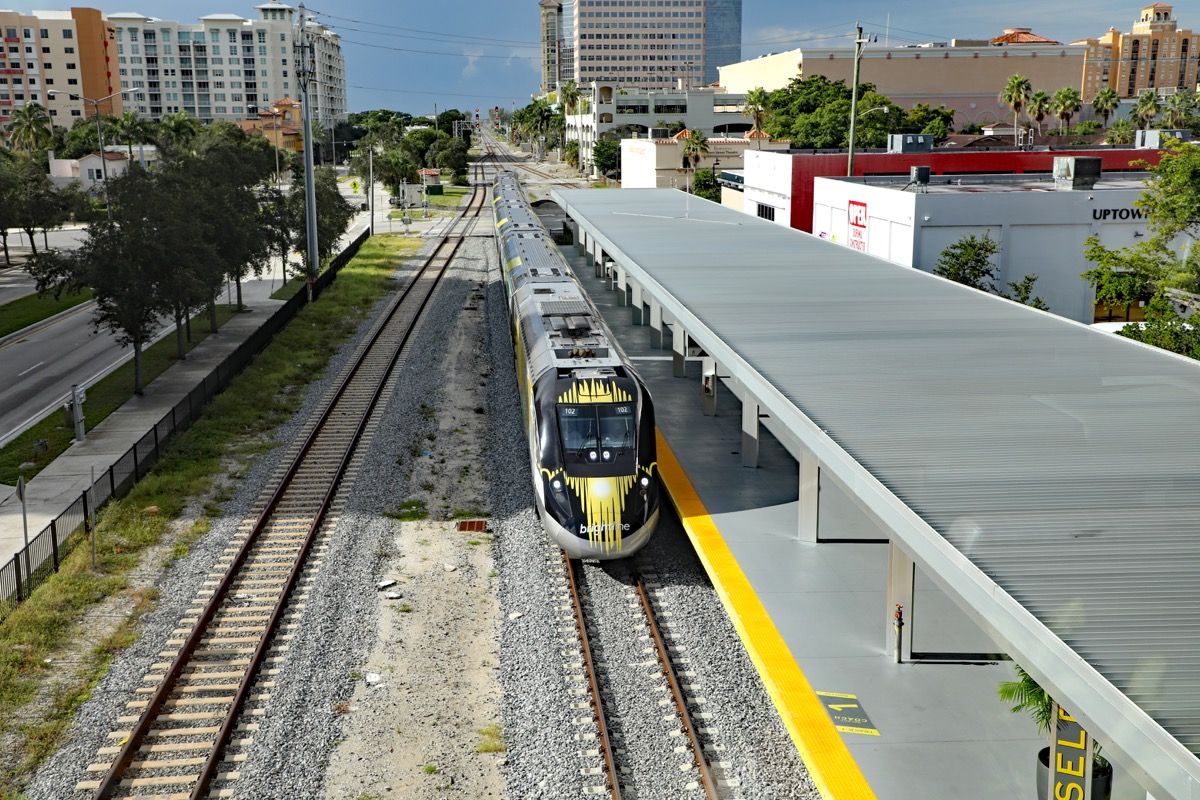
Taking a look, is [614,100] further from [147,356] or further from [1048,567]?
[1048,567]

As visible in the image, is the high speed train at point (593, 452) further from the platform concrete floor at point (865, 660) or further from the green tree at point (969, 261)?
the green tree at point (969, 261)

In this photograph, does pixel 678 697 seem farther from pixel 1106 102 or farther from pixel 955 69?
pixel 955 69

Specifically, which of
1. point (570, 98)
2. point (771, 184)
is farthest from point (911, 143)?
point (570, 98)

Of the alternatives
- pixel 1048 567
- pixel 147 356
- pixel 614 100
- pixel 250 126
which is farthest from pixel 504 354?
pixel 250 126

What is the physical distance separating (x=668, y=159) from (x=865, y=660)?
80.4 metres

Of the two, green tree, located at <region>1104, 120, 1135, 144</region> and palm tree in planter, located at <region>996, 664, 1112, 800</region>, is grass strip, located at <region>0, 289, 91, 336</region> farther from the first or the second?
green tree, located at <region>1104, 120, 1135, 144</region>

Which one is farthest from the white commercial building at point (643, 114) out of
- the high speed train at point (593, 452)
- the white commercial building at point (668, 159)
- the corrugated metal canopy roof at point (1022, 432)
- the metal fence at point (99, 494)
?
the high speed train at point (593, 452)

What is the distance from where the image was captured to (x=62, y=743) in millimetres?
13602

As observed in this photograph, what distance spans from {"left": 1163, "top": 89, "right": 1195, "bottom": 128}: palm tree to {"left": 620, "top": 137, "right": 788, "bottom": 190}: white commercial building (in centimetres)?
3356

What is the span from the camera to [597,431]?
719 inches

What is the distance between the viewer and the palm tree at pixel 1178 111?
3848 inches

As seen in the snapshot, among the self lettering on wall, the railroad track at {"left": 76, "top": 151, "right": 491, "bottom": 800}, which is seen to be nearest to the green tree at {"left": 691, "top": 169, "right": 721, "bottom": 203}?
the railroad track at {"left": 76, "top": 151, "right": 491, "bottom": 800}

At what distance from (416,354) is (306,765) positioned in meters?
23.6

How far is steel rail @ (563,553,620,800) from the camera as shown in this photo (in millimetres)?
12625
